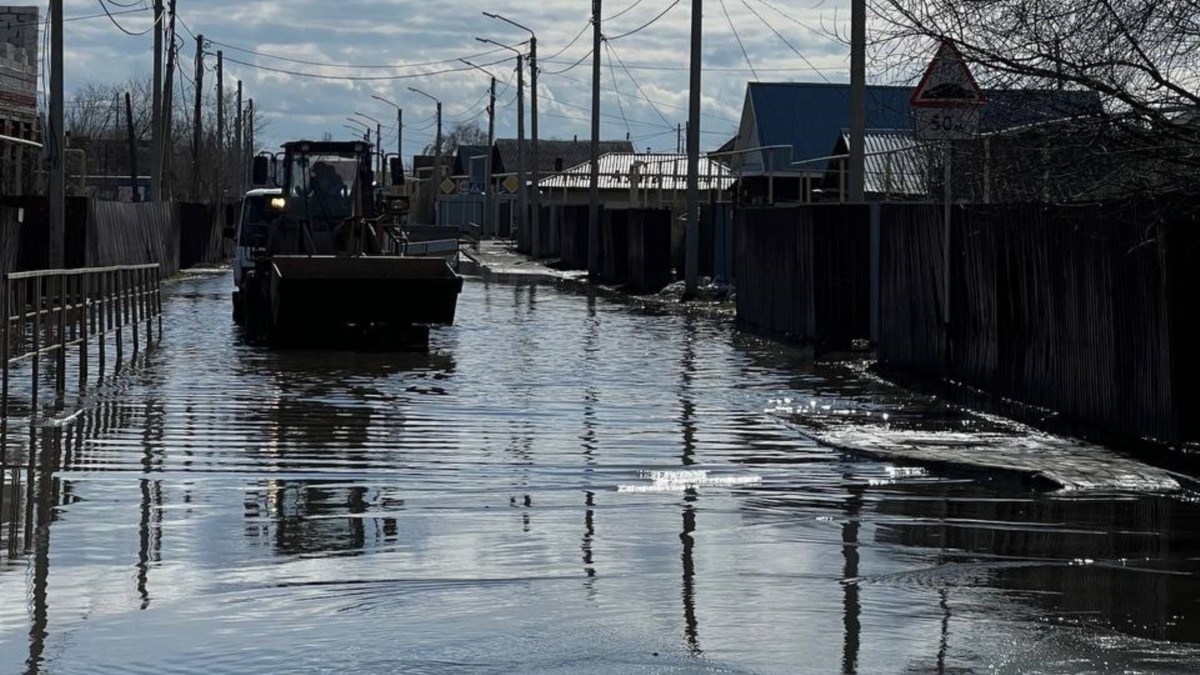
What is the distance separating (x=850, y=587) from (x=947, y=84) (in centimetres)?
791

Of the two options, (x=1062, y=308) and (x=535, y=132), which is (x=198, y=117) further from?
(x=1062, y=308)

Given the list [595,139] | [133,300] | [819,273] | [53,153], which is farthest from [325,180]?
[595,139]

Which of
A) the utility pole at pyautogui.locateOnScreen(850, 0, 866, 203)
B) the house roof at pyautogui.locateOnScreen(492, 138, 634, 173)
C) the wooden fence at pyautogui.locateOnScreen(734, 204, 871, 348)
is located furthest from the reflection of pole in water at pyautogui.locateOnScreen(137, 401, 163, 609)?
the house roof at pyautogui.locateOnScreen(492, 138, 634, 173)

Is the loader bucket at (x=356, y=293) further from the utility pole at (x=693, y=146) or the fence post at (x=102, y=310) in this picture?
the utility pole at (x=693, y=146)

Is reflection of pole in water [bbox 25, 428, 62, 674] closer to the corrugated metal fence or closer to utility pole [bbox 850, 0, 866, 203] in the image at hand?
utility pole [bbox 850, 0, 866, 203]

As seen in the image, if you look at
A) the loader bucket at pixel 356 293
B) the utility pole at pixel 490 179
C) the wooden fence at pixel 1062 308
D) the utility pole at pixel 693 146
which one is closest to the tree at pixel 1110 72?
the wooden fence at pixel 1062 308

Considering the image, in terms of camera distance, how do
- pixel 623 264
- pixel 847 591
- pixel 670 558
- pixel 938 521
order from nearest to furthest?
pixel 847 591 < pixel 670 558 < pixel 938 521 < pixel 623 264

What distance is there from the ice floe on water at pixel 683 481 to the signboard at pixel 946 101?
12.5ft

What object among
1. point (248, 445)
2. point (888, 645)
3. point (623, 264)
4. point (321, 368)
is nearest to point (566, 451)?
point (248, 445)

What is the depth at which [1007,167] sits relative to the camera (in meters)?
15.3

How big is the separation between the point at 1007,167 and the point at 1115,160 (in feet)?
3.84

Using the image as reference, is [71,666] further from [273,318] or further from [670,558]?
[273,318]

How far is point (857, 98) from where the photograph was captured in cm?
2595

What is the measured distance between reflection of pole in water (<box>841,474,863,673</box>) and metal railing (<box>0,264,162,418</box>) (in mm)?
7011
